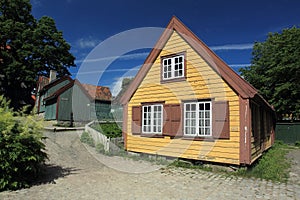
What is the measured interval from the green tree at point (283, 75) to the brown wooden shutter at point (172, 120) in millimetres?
17905

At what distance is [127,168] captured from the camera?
823 cm

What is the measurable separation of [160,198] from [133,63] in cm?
900

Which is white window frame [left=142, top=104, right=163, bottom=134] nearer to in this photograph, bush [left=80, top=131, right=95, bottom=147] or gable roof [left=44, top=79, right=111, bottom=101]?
bush [left=80, top=131, right=95, bottom=147]

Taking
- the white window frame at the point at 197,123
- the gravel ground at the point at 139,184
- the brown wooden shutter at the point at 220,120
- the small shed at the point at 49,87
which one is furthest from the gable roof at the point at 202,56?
the small shed at the point at 49,87

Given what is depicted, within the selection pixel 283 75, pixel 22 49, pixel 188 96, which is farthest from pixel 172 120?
pixel 22 49

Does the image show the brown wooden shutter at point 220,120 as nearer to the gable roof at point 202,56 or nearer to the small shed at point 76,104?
the gable roof at point 202,56

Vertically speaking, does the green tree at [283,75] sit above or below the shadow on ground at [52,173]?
above

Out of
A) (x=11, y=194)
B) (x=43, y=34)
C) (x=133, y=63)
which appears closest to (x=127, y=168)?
(x=11, y=194)

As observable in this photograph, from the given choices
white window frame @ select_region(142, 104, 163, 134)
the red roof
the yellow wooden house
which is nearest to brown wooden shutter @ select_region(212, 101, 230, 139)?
the yellow wooden house

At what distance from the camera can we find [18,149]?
5508mm

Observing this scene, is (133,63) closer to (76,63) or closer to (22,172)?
(22,172)

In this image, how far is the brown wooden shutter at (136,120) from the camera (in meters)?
10.4

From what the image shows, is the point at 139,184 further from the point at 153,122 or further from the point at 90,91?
the point at 90,91

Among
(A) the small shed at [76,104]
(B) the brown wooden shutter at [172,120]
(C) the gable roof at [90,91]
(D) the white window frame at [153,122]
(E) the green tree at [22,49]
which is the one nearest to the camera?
(B) the brown wooden shutter at [172,120]
